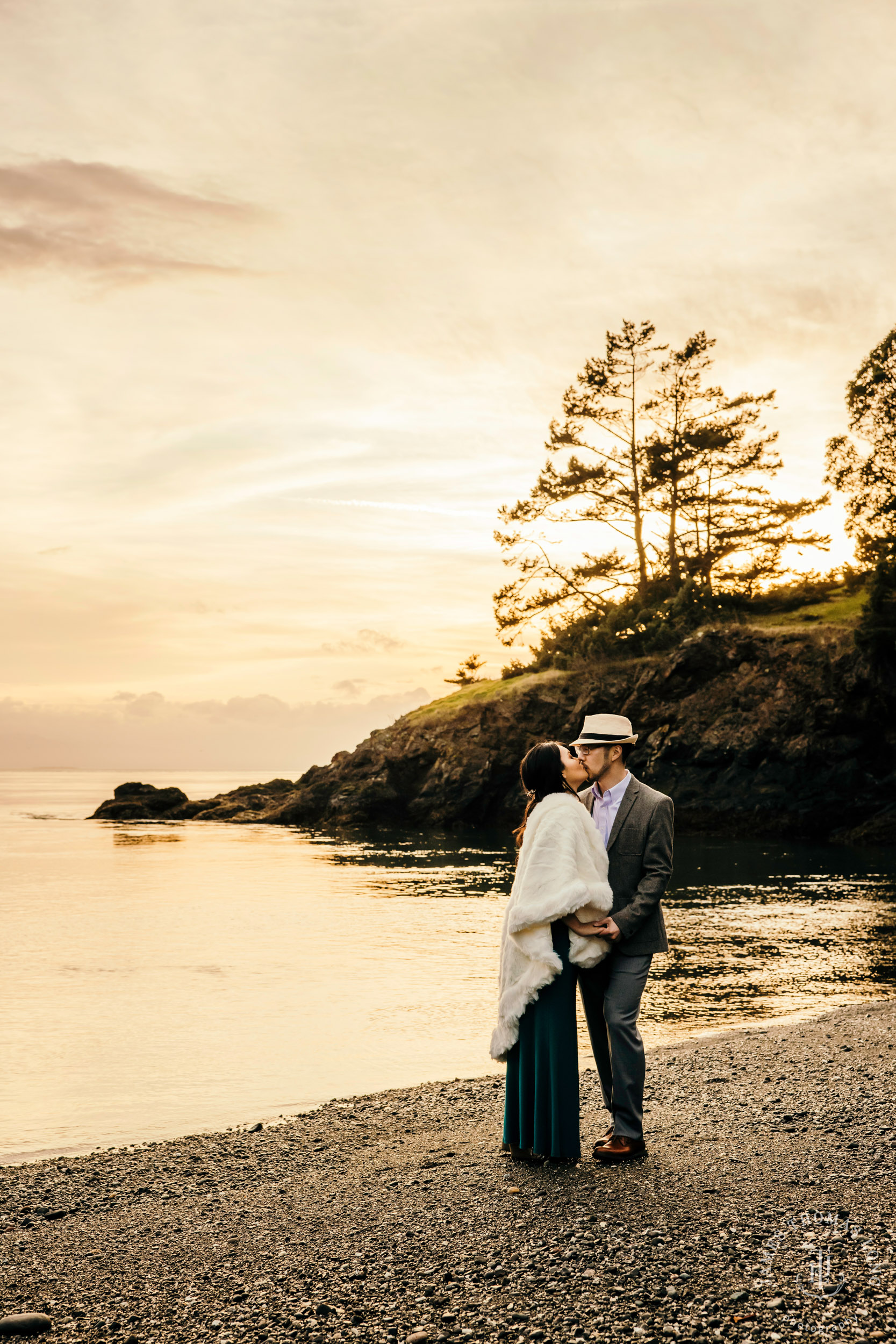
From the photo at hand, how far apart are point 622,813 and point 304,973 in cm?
1228

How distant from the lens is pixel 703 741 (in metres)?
43.7

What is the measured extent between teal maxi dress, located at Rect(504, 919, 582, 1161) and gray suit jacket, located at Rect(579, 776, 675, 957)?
1.40 feet

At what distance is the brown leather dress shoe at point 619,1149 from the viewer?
6258 millimetres

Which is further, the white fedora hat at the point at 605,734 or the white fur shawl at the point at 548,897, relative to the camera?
the white fedora hat at the point at 605,734

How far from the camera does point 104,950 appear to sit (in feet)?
65.5

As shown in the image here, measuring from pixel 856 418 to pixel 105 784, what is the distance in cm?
15967

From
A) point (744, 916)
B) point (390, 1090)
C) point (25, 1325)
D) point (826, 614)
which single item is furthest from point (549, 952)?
point (826, 614)

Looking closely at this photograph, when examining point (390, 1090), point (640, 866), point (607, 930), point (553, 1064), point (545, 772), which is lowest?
point (390, 1090)

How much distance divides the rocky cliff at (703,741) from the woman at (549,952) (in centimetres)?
3637

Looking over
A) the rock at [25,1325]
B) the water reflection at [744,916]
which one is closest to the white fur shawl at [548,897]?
the rock at [25,1325]

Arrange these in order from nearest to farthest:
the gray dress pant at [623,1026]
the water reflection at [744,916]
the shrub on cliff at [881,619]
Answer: the gray dress pant at [623,1026] → the water reflection at [744,916] → the shrub on cliff at [881,619]

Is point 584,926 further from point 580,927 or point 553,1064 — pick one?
point 553,1064

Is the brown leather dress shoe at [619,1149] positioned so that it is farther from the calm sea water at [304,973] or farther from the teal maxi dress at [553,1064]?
the calm sea water at [304,973]

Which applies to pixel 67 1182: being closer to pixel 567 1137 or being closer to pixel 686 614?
pixel 567 1137
